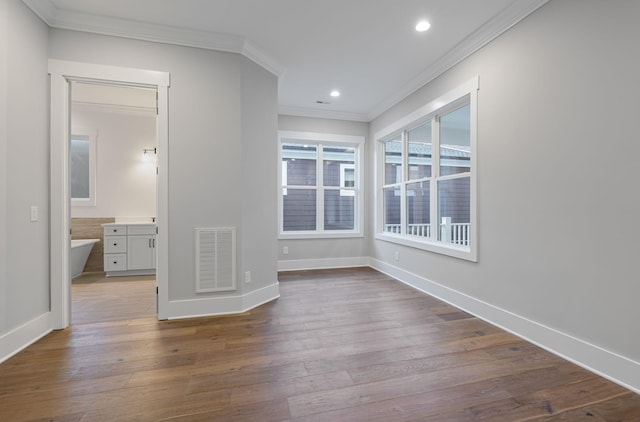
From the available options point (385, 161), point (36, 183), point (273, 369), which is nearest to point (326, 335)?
point (273, 369)

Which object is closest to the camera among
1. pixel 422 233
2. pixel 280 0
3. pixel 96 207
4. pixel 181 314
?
pixel 280 0

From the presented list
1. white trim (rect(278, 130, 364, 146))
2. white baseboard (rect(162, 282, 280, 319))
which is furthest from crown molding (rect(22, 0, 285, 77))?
white baseboard (rect(162, 282, 280, 319))

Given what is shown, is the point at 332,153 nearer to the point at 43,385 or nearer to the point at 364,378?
the point at 364,378

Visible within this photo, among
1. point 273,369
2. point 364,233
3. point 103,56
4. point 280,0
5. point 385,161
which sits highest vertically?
point 280,0

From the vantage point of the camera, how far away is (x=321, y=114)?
5.19 m

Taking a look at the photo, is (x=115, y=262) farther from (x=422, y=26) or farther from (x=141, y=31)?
(x=422, y=26)

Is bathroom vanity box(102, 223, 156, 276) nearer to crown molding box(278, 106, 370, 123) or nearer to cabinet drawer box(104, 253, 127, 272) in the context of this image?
cabinet drawer box(104, 253, 127, 272)

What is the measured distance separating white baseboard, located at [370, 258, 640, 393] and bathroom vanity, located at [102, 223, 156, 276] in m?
4.40

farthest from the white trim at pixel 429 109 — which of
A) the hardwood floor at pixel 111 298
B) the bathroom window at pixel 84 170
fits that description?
the bathroom window at pixel 84 170

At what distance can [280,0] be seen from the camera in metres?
2.46

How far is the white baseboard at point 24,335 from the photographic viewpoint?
7.04ft

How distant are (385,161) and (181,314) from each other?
12.8ft

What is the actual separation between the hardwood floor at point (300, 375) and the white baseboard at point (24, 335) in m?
0.07

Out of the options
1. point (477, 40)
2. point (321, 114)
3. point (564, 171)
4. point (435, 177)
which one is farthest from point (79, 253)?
point (564, 171)
